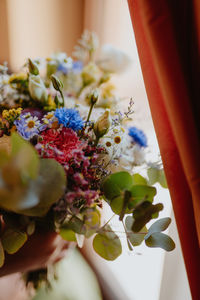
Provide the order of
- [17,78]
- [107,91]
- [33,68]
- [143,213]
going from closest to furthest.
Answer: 1. [143,213]
2. [33,68]
3. [17,78]
4. [107,91]

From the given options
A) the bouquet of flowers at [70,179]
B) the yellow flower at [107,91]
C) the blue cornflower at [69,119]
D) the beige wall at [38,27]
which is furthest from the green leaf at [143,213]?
the beige wall at [38,27]

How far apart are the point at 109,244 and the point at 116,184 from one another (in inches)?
5.4

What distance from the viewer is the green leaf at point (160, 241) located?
1.90 ft

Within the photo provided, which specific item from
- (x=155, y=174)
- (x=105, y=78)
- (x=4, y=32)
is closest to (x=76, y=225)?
(x=155, y=174)

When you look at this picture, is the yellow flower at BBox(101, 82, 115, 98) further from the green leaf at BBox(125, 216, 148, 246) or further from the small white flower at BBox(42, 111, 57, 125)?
the green leaf at BBox(125, 216, 148, 246)

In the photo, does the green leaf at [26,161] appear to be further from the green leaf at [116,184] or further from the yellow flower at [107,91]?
the yellow flower at [107,91]

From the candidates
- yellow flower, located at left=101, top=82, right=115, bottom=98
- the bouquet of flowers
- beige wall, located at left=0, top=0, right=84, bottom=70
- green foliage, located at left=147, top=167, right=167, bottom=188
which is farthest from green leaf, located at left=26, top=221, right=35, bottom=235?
beige wall, located at left=0, top=0, right=84, bottom=70

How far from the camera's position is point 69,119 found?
2.02 feet

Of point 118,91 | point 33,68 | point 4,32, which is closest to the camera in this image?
point 33,68

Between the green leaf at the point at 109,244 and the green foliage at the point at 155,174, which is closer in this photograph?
the green leaf at the point at 109,244

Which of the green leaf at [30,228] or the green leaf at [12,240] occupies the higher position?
the green leaf at [30,228]

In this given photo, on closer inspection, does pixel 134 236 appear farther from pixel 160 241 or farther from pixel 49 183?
pixel 49 183

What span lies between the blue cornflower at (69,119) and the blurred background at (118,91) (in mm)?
425

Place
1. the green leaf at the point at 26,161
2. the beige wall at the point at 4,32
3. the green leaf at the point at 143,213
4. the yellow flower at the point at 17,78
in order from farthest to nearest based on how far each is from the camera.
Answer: the beige wall at the point at 4,32 → the yellow flower at the point at 17,78 → the green leaf at the point at 143,213 → the green leaf at the point at 26,161
